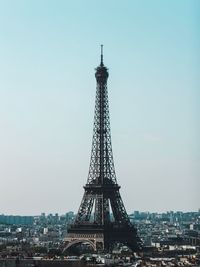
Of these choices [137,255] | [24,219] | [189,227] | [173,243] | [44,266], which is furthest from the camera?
[24,219]

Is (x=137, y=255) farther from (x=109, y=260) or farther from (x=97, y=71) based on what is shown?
(x=97, y=71)

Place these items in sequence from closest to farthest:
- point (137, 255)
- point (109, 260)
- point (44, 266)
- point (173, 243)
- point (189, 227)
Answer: point (44, 266)
point (109, 260)
point (137, 255)
point (173, 243)
point (189, 227)

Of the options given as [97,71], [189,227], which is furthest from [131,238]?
[189,227]

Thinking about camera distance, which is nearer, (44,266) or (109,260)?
(44,266)

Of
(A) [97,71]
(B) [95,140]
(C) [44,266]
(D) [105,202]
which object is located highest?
(A) [97,71]

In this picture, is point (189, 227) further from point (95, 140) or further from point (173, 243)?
point (95, 140)

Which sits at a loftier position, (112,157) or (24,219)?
(24,219)
